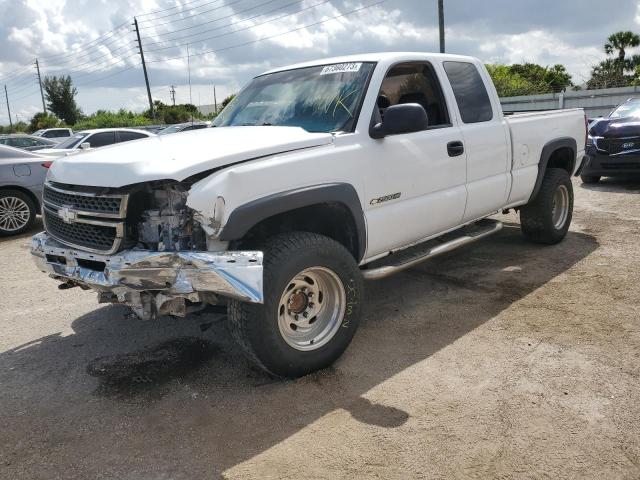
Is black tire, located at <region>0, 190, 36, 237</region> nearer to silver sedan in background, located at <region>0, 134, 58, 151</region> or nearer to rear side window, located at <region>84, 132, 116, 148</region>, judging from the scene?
rear side window, located at <region>84, 132, 116, 148</region>

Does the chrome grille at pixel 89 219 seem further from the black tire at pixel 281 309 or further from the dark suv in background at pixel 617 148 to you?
the dark suv in background at pixel 617 148

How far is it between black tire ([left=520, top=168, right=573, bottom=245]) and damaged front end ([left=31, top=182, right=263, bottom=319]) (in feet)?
13.4

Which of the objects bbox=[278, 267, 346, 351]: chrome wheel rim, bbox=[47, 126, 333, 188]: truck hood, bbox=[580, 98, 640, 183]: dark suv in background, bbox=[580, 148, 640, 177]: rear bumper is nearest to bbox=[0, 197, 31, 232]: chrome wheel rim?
bbox=[47, 126, 333, 188]: truck hood

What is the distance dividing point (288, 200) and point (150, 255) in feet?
2.75

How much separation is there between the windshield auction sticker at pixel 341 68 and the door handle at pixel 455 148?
98cm

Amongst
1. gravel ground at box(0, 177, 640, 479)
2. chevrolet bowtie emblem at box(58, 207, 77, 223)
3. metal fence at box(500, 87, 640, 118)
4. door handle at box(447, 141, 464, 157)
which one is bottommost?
gravel ground at box(0, 177, 640, 479)

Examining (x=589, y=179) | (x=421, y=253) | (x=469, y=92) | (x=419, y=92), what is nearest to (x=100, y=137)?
(x=419, y=92)

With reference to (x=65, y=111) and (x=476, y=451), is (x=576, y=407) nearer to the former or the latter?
(x=476, y=451)

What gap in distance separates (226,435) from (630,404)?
2.23 m

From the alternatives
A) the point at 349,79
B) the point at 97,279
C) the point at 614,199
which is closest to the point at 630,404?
the point at 349,79

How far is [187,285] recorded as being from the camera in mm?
3006

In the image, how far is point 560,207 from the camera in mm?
6543

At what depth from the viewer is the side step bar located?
4.05m

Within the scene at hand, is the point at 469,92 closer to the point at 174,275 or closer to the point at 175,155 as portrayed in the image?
the point at 175,155
